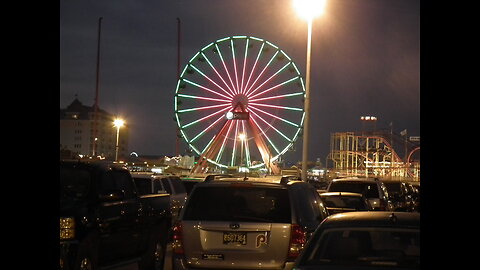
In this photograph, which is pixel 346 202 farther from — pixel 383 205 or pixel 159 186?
pixel 159 186

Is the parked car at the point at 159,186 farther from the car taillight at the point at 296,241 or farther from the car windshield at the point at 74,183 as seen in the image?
the car taillight at the point at 296,241

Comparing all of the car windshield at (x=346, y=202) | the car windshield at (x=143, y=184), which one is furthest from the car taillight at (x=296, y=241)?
the car windshield at (x=143, y=184)

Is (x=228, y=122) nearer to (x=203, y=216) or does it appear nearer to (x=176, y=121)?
(x=176, y=121)

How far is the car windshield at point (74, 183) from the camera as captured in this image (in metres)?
11.3

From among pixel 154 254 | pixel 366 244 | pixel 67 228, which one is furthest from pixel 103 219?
pixel 366 244

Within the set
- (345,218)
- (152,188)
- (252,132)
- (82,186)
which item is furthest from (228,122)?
(345,218)

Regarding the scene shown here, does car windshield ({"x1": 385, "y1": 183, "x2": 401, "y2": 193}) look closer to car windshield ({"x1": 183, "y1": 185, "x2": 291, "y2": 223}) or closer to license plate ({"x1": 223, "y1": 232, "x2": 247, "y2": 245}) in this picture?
car windshield ({"x1": 183, "y1": 185, "x2": 291, "y2": 223})

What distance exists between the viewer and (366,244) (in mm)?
7133

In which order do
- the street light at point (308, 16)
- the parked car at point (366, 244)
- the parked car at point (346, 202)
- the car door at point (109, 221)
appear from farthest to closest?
the street light at point (308, 16) → the parked car at point (346, 202) → the car door at point (109, 221) → the parked car at point (366, 244)

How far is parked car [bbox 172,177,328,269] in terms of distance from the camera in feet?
31.5

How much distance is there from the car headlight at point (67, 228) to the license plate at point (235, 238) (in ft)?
6.57

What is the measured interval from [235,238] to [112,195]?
2322mm
